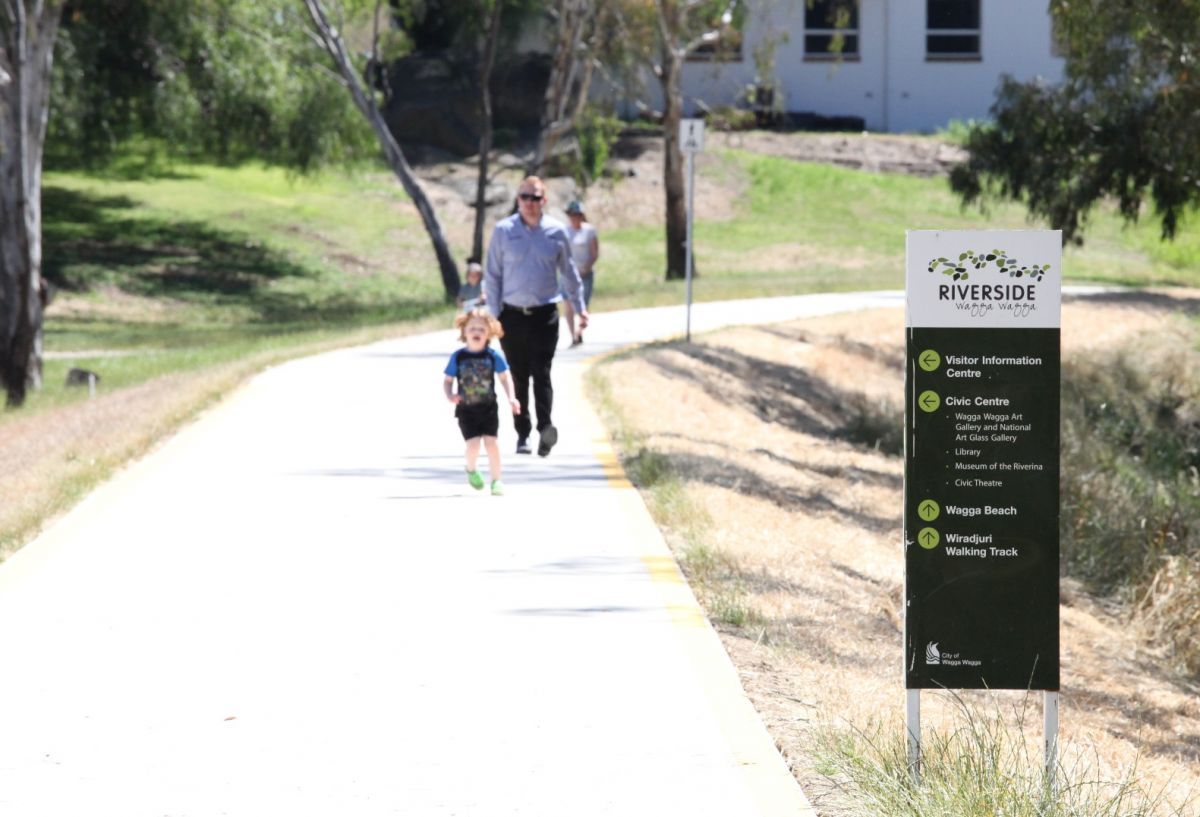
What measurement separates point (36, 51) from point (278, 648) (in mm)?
18073

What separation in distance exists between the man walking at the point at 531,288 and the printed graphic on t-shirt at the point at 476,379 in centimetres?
150

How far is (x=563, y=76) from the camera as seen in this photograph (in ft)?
121

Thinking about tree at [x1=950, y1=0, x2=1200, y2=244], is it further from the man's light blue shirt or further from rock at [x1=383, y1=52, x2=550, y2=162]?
rock at [x1=383, y1=52, x2=550, y2=162]

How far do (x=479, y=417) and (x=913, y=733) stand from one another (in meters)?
6.90

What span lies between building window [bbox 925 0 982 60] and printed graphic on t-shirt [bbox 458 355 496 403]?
47757 millimetres

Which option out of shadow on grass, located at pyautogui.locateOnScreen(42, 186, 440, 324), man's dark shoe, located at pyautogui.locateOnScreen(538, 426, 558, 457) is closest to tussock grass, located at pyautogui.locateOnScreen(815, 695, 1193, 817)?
man's dark shoe, located at pyautogui.locateOnScreen(538, 426, 558, 457)

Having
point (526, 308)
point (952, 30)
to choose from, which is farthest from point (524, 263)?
point (952, 30)

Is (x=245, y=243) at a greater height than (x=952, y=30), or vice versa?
(x=952, y=30)

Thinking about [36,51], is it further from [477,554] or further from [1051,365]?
[1051,365]

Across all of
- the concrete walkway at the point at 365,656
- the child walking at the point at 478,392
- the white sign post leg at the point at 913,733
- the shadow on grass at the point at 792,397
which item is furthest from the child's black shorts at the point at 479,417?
the shadow on grass at the point at 792,397

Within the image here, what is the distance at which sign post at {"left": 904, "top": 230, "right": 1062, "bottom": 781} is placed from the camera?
21.1 feet

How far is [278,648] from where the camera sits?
337 inches

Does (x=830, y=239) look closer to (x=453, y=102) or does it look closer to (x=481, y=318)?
(x=453, y=102)

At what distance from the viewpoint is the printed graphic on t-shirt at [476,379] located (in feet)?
42.1
